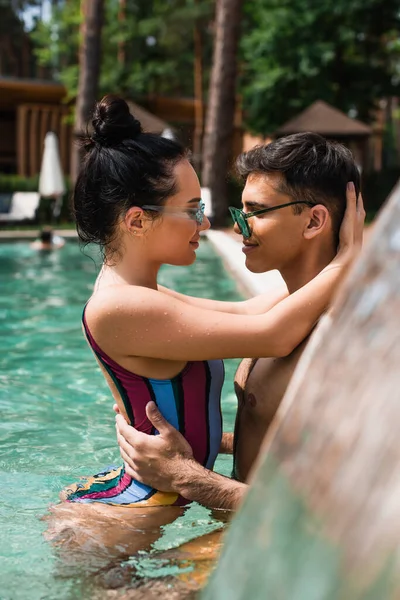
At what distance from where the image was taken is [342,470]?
4.43ft

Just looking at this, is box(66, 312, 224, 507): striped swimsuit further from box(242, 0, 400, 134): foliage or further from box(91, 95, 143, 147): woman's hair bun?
box(242, 0, 400, 134): foliage

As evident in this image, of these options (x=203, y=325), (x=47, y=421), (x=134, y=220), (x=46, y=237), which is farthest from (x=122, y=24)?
(x=203, y=325)

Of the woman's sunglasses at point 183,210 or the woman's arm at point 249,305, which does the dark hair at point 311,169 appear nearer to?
the woman's sunglasses at point 183,210

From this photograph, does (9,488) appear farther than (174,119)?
No

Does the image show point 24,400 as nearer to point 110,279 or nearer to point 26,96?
point 110,279

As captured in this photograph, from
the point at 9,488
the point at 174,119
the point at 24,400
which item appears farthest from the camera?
the point at 174,119

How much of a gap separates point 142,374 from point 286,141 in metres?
0.95

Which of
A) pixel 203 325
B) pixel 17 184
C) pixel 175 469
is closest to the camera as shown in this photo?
pixel 203 325

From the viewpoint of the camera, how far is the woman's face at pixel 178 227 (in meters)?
2.80

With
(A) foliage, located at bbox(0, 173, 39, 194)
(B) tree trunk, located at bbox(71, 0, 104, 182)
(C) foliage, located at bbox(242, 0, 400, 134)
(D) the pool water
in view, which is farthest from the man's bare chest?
(C) foliage, located at bbox(242, 0, 400, 134)

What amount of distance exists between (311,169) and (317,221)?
180mm

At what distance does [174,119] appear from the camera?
34438mm

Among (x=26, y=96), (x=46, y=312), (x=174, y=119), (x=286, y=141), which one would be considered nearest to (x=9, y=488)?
(x=286, y=141)

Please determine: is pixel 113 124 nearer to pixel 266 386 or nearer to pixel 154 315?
pixel 154 315
